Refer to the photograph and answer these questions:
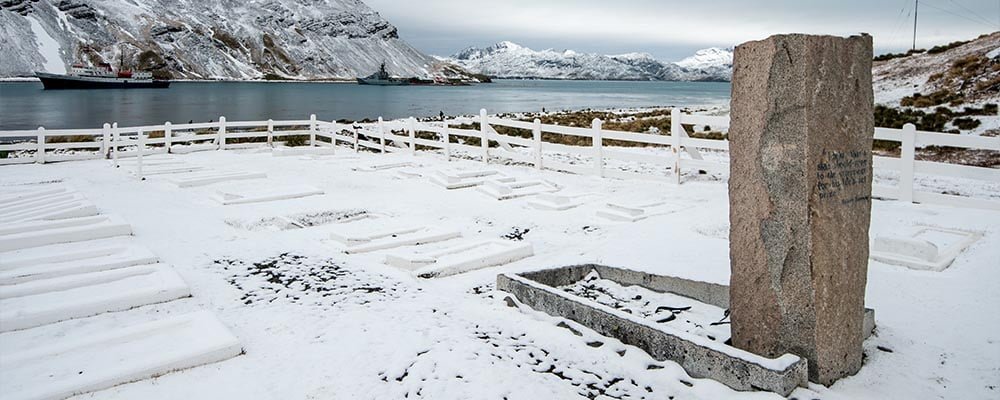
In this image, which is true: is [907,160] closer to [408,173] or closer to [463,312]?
[463,312]

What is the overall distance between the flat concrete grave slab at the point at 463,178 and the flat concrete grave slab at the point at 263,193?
228 centimetres

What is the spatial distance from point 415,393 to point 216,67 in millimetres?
211923

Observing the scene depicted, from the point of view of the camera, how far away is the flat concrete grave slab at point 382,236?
317 inches

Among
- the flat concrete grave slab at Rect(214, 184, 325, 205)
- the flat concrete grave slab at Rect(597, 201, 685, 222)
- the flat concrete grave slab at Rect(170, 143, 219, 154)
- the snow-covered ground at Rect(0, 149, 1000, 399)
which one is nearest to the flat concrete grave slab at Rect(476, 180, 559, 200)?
the snow-covered ground at Rect(0, 149, 1000, 399)

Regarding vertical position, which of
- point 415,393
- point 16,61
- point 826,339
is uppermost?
point 16,61

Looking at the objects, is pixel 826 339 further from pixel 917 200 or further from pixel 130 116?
pixel 130 116

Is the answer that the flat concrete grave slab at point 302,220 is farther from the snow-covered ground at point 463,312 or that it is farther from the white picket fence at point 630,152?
the white picket fence at point 630,152

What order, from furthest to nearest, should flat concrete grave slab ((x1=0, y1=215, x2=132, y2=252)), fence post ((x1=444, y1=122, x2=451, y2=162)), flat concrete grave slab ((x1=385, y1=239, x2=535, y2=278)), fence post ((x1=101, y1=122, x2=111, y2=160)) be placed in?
fence post ((x1=101, y1=122, x2=111, y2=160))
fence post ((x1=444, y1=122, x2=451, y2=162))
flat concrete grave slab ((x1=0, y1=215, x2=132, y2=252))
flat concrete grave slab ((x1=385, y1=239, x2=535, y2=278))

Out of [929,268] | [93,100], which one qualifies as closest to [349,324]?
[929,268]

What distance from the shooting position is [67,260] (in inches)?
281

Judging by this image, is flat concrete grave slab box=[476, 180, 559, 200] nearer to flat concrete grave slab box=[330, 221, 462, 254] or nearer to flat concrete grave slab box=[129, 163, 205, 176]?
flat concrete grave slab box=[330, 221, 462, 254]

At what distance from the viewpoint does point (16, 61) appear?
16862 cm

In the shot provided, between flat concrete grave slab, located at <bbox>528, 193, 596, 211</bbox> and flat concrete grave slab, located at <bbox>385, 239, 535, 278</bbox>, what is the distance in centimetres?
274

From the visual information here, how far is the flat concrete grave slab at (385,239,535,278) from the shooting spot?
6941 mm
